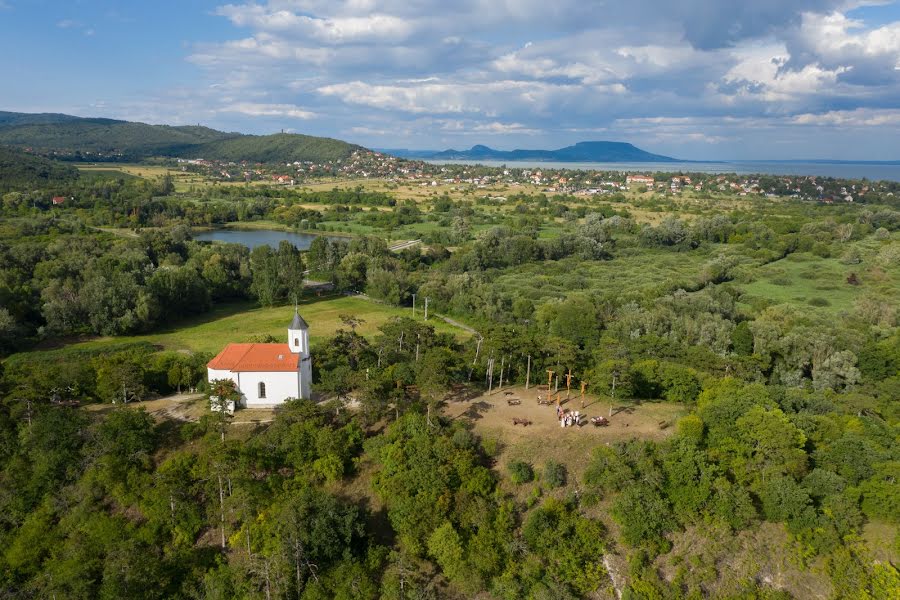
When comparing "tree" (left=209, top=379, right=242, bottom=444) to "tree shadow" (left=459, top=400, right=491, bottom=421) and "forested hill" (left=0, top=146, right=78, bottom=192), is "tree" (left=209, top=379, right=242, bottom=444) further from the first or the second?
"forested hill" (left=0, top=146, right=78, bottom=192)

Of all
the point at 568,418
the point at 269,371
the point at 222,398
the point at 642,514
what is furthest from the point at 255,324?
the point at 642,514

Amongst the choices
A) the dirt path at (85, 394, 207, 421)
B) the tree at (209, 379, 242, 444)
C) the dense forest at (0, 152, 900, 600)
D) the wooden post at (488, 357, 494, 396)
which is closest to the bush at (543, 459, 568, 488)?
the dense forest at (0, 152, 900, 600)

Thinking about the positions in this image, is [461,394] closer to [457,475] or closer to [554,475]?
[457,475]

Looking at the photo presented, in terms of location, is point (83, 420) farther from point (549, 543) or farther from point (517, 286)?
point (517, 286)

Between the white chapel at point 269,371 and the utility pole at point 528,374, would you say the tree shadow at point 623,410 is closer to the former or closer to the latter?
the utility pole at point 528,374

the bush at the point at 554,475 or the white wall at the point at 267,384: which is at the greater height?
the white wall at the point at 267,384

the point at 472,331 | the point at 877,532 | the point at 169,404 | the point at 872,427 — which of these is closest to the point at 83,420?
the point at 169,404

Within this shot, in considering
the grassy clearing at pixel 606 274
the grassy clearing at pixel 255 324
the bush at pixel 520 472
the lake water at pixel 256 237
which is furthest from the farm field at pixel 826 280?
the lake water at pixel 256 237
